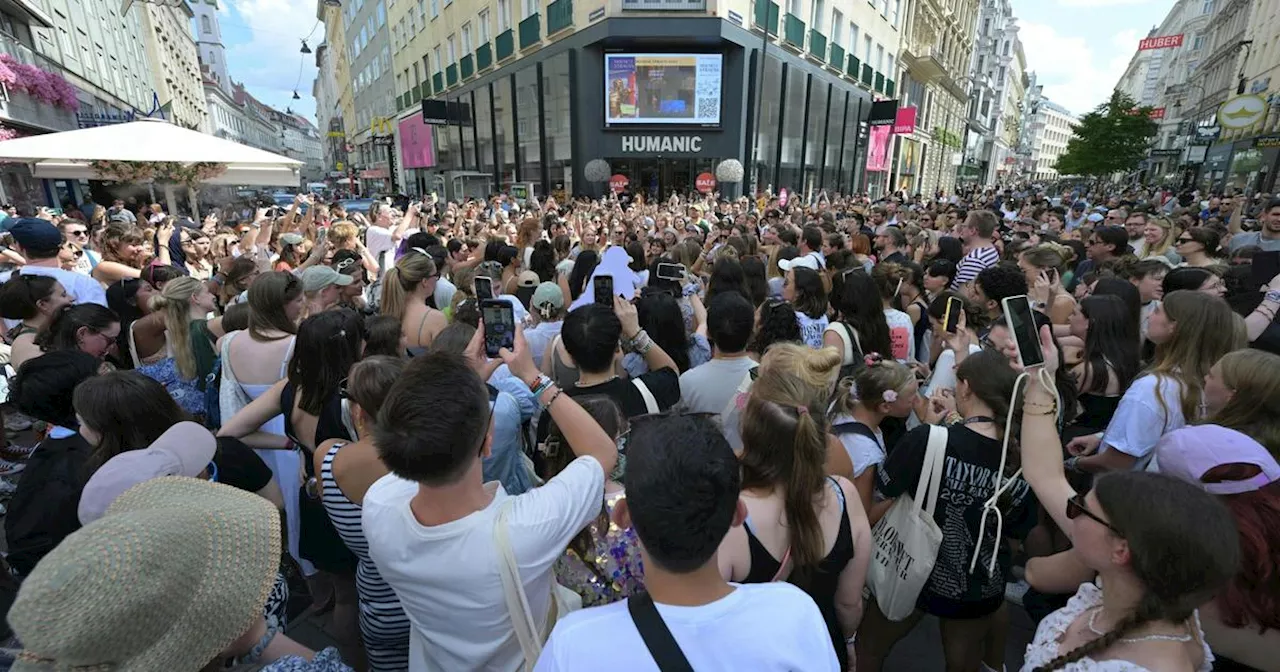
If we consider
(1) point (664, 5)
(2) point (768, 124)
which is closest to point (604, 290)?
(1) point (664, 5)

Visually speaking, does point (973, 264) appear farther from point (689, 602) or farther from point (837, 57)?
point (837, 57)

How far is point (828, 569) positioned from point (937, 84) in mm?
46397

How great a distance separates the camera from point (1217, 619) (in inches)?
64.6

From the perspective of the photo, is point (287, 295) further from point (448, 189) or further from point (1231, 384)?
point (448, 189)

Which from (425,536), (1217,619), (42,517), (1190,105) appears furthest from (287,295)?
(1190,105)

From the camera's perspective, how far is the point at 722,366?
9.85ft

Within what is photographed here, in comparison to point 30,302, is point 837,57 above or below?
above

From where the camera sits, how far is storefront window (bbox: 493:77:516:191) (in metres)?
24.1

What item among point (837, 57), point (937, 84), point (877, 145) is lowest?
point (877, 145)

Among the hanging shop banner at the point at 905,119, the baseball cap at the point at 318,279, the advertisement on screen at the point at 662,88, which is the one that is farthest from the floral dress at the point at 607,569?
the hanging shop banner at the point at 905,119

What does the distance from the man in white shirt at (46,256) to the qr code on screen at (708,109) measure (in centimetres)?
1798

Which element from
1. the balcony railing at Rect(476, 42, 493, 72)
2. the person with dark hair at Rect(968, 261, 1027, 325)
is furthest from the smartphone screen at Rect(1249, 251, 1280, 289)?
the balcony railing at Rect(476, 42, 493, 72)

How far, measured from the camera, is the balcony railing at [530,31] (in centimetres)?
2094

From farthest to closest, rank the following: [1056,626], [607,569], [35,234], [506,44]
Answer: [506,44], [35,234], [607,569], [1056,626]
